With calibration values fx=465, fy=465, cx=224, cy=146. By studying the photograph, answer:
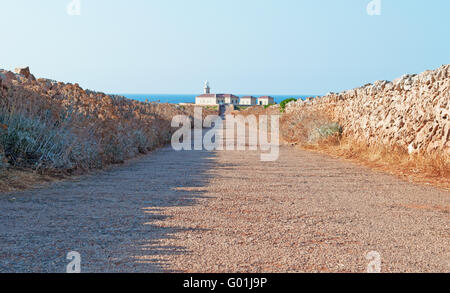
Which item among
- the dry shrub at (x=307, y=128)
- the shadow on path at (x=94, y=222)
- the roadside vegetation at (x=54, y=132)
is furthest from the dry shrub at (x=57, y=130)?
the dry shrub at (x=307, y=128)

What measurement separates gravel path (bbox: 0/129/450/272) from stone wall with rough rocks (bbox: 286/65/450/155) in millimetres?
1820

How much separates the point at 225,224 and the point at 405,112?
27.8 ft

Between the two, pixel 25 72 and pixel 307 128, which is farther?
pixel 307 128

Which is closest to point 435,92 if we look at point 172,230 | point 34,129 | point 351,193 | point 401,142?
point 401,142

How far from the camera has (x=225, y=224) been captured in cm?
584

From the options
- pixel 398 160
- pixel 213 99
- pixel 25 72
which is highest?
pixel 213 99

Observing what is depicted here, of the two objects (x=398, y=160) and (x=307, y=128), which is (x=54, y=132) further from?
(x=307, y=128)

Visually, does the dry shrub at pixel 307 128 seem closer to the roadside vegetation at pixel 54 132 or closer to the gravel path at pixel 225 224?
the roadside vegetation at pixel 54 132

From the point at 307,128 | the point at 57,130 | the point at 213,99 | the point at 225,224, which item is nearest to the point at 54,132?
the point at 57,130

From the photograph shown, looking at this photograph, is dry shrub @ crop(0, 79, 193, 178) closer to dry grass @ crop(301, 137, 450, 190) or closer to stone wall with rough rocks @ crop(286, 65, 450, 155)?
dry grass @ crop(301, 137, 450, 190)

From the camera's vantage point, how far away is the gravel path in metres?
4.38

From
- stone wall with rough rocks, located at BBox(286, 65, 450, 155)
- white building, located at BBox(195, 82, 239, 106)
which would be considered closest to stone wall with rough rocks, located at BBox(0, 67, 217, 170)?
stone wall with rough rocks, located at BBox(286, 65, 450, 155)

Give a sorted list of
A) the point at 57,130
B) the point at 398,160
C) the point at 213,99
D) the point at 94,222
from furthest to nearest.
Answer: the point at 213,99 → the point at 398,160 → the point at 57,130 → the point at 94,222

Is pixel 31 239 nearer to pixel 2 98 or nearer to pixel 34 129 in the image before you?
pixel 34 129
